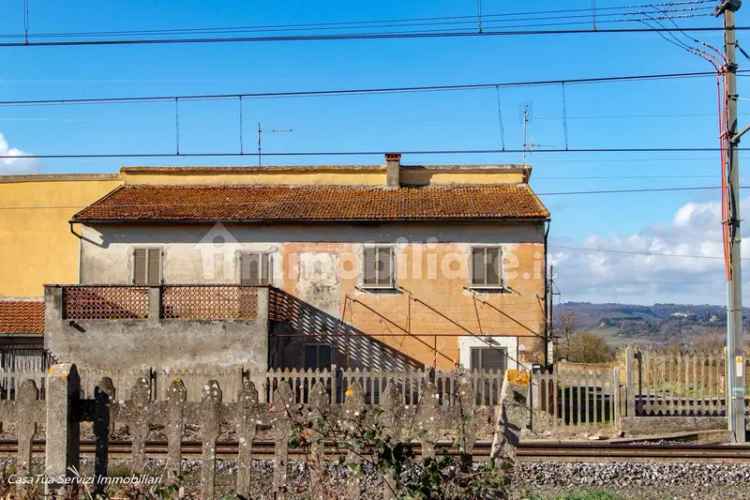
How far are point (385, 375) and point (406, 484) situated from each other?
13.9 meters

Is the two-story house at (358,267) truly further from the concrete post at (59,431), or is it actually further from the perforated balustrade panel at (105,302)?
the concrete post at (59,431)

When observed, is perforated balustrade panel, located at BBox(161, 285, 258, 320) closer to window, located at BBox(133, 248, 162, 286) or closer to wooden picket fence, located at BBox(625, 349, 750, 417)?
window, located at BBox(133, 248, 162, 286)

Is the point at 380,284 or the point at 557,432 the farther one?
the point at 380,284

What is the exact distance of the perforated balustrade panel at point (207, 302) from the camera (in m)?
24.9

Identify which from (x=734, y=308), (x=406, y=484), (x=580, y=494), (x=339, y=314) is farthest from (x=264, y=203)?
(x=406, y=484)

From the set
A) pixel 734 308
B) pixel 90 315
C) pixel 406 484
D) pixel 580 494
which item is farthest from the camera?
pixel 90 315

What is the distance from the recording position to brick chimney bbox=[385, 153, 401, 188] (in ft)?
97.3

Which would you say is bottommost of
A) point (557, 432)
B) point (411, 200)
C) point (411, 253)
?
point (557, 432)

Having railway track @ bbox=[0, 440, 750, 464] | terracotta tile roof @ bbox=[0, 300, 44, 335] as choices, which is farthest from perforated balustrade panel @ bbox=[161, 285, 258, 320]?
railway track @ bbox=[0, 440, 750, 464]

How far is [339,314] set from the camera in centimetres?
2734

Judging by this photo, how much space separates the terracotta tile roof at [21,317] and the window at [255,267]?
6.26 metres

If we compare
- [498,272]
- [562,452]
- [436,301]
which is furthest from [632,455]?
[436,301]

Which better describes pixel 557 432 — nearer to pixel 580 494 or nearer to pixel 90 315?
pixel 580 494

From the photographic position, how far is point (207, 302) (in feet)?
82.4
